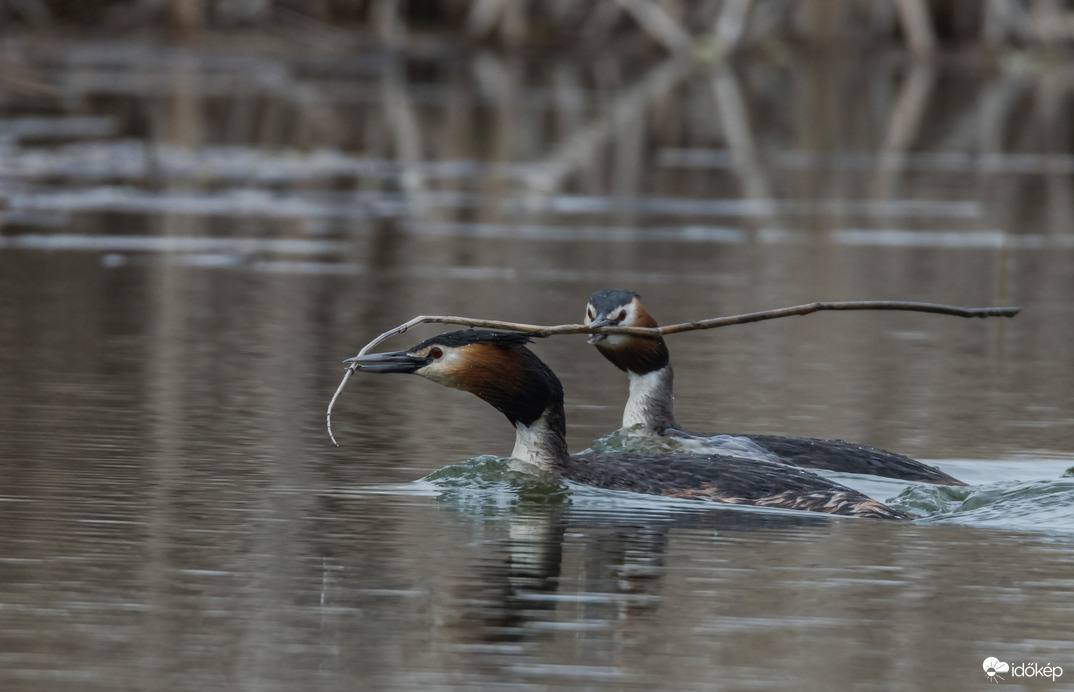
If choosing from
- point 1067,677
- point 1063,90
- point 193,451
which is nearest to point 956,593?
point 1067,677

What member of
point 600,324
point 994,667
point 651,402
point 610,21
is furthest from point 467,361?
point 610,21

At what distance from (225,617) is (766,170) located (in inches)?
704

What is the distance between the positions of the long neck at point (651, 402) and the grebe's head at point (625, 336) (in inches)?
2.0

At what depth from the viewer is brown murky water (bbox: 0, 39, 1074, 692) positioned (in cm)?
593

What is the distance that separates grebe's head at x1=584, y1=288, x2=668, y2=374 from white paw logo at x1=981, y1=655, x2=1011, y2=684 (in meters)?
3.64

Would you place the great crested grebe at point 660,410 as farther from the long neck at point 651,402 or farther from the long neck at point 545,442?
the long neck at point 545,442

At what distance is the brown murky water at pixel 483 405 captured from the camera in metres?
5.93

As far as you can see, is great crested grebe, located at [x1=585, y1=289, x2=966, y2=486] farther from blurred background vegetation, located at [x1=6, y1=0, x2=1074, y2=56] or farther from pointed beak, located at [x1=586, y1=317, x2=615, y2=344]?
blurred background vegetation, located at [x1=6, y1=0, x2=1074, y2=56]

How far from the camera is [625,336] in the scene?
985 centimetres

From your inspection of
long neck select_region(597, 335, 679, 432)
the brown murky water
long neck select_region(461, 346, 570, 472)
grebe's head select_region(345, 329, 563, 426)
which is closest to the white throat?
long neck select_region(461, 346, 570, 472)

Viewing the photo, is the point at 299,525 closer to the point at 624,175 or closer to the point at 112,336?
the point at 112,336

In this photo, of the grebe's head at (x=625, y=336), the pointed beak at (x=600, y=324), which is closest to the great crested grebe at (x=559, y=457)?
the grebe's head at (x=625, y=336)

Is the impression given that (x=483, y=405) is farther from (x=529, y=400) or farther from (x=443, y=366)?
(x=443, y=366)

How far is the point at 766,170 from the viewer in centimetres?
2338
